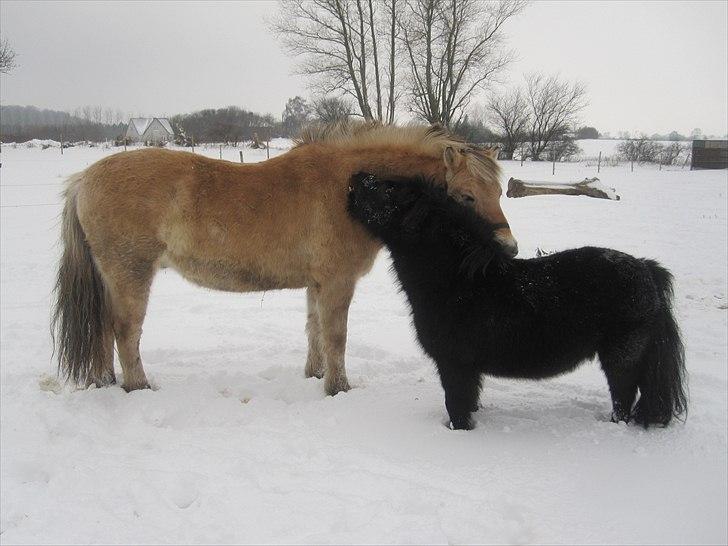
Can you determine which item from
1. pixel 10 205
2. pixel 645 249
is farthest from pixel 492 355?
pixel 10 205

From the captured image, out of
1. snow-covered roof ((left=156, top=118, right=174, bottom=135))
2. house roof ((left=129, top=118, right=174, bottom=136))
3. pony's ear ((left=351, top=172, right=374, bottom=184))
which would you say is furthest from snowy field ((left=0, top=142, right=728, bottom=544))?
house roof ((left=129, top=118, right=174, bottom=136))

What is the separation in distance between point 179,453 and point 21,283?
536 centimetres

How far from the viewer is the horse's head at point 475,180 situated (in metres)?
3.36

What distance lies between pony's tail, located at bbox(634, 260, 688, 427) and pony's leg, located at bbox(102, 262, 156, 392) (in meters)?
3.45

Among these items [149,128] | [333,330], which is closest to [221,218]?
[333,330]

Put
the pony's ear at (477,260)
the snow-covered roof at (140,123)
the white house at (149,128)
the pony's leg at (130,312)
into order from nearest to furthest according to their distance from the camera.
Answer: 1. the pony's ear at (477,260)
2. the pony's leg at (130,312)
3. the white house at (149,128)
4. the snow-covered roof at (140,123)

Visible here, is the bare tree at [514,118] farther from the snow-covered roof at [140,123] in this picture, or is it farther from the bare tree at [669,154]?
the snow-covered roof at [140,123]

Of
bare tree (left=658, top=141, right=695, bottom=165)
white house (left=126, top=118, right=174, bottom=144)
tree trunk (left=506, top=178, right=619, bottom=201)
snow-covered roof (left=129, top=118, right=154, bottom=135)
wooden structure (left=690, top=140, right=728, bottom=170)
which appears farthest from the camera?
snow-covered roof (left=129, top=118, right=154, bottom=135)

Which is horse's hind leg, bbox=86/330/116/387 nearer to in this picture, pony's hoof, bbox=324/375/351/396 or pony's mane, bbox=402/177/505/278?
pony's hoof, bbox=324/375/351/396

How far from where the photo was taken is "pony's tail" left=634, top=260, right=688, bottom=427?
267 centimetres

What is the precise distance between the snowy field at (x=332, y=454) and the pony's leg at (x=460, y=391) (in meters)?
0.13

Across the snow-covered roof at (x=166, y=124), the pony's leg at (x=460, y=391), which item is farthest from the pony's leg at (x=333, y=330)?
the snow-covered roof at (x=166, y=124)

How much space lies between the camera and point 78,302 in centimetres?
357

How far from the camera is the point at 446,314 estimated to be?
9.14 feet
